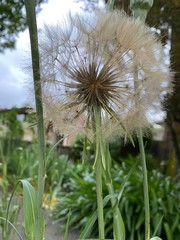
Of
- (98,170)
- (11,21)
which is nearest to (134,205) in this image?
(11,21)

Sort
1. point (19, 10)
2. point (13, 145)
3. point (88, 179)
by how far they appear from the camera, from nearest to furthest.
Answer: point (19, 10)
point (88, 179)
point (13, 145)

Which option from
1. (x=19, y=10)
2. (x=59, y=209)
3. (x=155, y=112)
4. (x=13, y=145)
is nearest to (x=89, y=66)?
(x=155, y=112)

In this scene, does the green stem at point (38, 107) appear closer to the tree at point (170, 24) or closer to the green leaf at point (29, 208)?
the green leaf at point (29, 208)

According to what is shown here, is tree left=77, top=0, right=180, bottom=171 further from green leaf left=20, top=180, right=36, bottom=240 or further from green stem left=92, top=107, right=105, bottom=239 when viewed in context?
green leaf left=20, top=180, right=36, bottom=240

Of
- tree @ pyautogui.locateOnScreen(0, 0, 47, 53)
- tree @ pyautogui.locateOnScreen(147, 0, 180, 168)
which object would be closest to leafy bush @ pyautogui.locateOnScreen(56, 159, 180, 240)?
tree @ pyautogui.locateOnScreen(147, 0, 180, 168)

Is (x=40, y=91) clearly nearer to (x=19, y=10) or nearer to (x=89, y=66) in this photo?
(x=89, y=66)

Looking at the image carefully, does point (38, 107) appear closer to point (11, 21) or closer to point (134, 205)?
point (11, 21)

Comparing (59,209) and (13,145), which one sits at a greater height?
(13,145)
